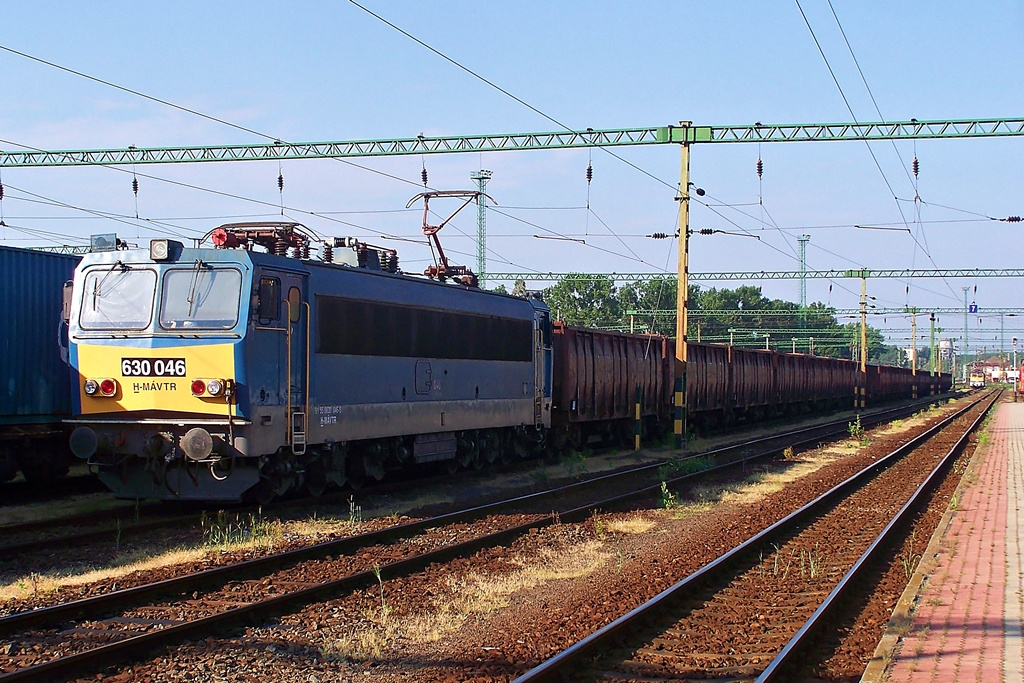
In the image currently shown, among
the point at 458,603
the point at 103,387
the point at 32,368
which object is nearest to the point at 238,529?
the point at 103,387

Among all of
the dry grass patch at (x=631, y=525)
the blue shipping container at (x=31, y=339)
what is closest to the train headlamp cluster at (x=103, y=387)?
the blue shipping container at (x=31, y=339)

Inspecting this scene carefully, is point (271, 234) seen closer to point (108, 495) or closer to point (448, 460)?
point (108, 495)

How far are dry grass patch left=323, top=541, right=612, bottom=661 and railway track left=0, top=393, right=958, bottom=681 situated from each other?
707 millimetres

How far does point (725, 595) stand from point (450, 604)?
2561 mm

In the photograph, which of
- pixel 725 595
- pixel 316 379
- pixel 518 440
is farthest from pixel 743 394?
pixel 725 595

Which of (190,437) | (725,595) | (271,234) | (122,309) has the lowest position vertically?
(725,595)

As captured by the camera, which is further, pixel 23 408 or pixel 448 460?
pixel 448 460

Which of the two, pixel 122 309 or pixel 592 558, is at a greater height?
pixel 122 309

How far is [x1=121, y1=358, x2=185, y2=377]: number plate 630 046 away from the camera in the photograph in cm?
1232

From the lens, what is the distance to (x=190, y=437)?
11.9 metres

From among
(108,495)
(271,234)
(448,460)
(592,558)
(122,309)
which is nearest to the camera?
(592,558)

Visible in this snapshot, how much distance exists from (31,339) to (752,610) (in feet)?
35.6

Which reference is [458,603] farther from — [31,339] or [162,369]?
[31,339]

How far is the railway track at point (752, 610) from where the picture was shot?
23.1 feet
